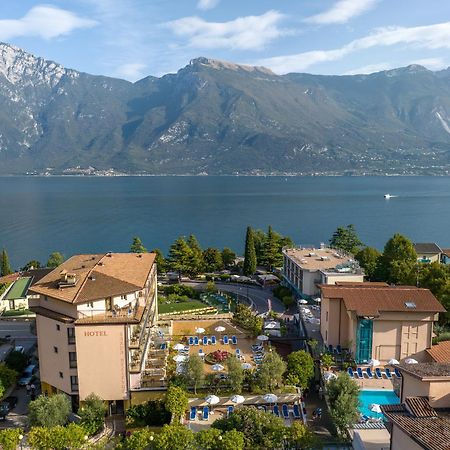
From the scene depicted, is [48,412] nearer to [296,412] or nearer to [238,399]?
[238,399]

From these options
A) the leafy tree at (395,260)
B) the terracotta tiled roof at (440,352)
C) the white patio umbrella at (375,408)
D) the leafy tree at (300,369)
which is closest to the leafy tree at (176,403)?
the leafy tree at (300,369)

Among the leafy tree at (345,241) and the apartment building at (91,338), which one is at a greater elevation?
the apartment building at (91,338)

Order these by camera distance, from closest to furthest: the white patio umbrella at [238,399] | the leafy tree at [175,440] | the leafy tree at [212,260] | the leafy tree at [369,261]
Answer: the leafy tree at [175,440] < the white patio umbrella at [238,399] < the leafy tree at [369,261] < the leafy tree at [212,260]

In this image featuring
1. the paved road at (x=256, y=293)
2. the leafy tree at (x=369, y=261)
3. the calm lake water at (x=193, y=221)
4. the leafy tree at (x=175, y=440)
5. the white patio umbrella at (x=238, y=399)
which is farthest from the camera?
the calm lake water at (x=193, y=221)

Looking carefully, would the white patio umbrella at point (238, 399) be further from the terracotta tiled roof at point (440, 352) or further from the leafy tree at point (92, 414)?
the terracotta tiled roof at point (440, 352)

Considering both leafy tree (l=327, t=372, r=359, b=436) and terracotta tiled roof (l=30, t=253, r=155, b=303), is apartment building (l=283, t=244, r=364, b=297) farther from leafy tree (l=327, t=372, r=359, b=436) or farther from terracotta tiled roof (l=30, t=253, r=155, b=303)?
terracotta tiled roof (l=30, t=253, r=155, b=303)

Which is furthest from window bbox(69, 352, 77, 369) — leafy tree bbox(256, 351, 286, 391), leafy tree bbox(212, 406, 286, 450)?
leafy tree bbox(256, 351, 286, 391)
